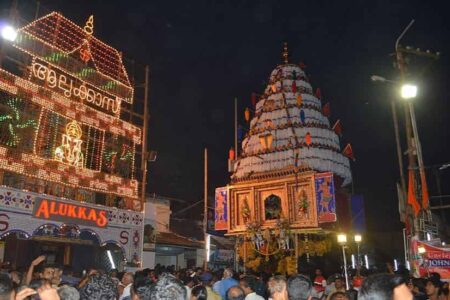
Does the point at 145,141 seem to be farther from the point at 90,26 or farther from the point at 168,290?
the point at 168,290

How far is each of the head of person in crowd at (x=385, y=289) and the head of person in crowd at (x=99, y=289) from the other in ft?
8.72

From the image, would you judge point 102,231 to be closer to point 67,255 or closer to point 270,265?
point 67,255

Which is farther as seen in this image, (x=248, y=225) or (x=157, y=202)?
(x=157, y=202)

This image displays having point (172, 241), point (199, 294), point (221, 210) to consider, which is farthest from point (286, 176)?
point (199, 294)

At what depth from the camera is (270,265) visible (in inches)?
1045

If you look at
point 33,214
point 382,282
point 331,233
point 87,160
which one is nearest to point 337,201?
point 331,233

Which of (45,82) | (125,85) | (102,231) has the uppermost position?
(125,85)

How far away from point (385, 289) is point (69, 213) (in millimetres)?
16609

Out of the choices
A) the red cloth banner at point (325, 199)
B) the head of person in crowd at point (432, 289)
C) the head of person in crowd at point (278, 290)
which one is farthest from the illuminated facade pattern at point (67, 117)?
the head of person in crowd at point (432, 289)

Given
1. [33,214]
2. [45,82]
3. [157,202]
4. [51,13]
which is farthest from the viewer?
[157,202]

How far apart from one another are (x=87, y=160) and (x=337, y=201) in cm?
1555

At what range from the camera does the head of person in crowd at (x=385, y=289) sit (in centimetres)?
324

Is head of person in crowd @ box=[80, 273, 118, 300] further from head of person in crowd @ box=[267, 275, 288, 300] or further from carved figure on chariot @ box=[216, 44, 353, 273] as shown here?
carved figure on chariot @ box=[216, 44, 353, 273]

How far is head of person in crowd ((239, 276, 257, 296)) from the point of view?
24.2 ft
